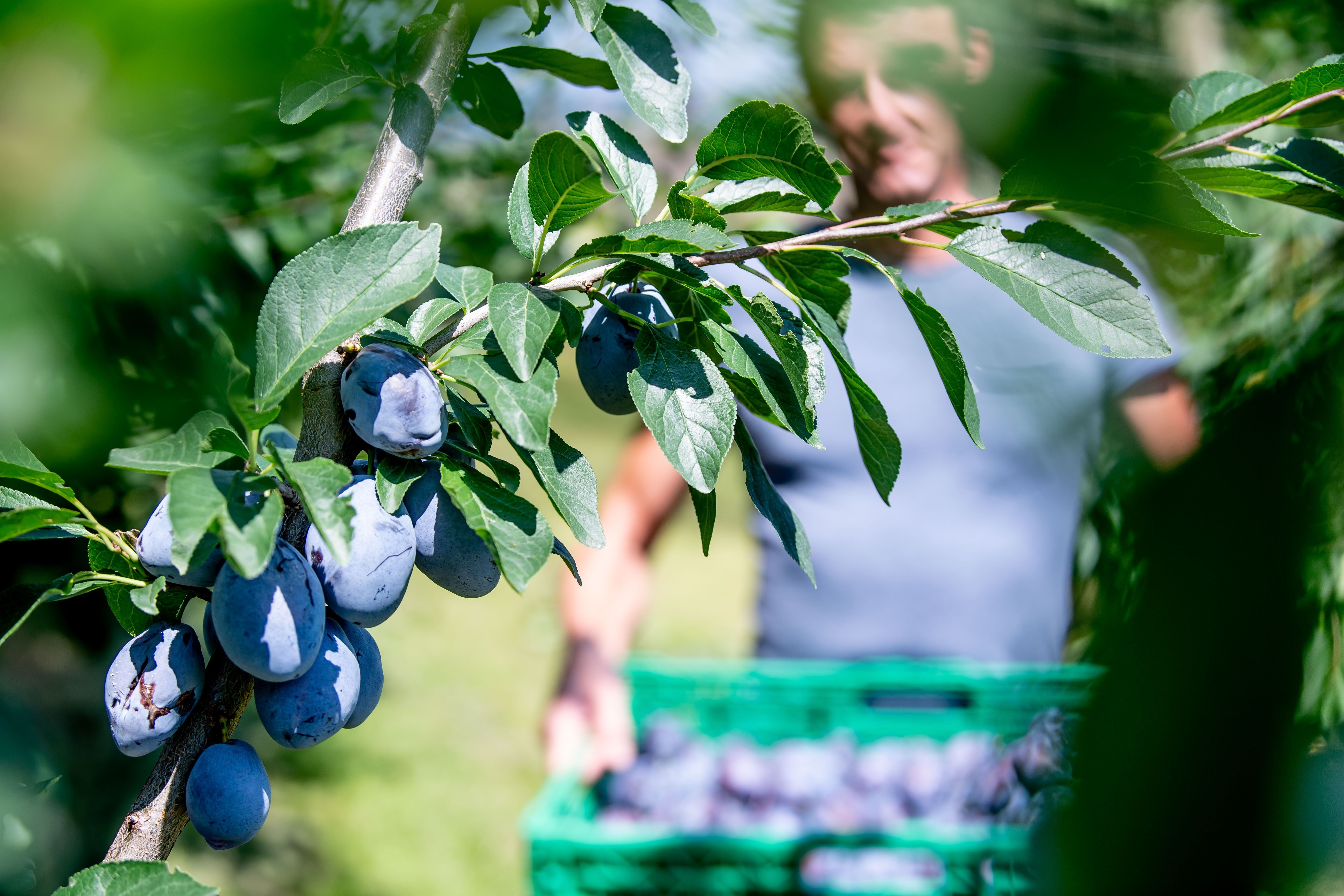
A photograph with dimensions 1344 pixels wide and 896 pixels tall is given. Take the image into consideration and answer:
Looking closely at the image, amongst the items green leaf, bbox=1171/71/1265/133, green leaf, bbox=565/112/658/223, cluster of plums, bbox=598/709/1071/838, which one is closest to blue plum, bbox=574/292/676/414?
green leaf, bbox=565/112/658/223

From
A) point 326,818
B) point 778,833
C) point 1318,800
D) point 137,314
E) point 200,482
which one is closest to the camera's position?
point 1318,800

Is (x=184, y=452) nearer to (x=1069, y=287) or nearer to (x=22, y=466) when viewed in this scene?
(x=22, y=466)

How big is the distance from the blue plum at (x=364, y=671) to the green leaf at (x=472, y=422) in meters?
0.11

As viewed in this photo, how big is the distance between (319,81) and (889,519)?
1.58 meters

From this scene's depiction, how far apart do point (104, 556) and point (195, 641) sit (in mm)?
54

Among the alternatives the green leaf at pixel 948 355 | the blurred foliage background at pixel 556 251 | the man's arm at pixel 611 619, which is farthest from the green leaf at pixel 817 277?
the man's arm at pixel 611 619

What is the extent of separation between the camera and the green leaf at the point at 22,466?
1.10 feet

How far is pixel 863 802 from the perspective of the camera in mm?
1567

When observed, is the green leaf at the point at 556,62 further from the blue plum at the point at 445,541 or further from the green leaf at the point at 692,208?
the blue plum at the point at 445,541

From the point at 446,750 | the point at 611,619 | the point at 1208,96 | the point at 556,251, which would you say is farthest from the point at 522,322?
the point at 446,750

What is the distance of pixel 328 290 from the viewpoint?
360mm

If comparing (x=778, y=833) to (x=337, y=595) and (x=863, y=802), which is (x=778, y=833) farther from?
A: (x=337, y=595)

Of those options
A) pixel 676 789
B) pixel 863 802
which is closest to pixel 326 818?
pixel 676 789

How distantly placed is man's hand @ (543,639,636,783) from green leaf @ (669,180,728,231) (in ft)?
4.36
